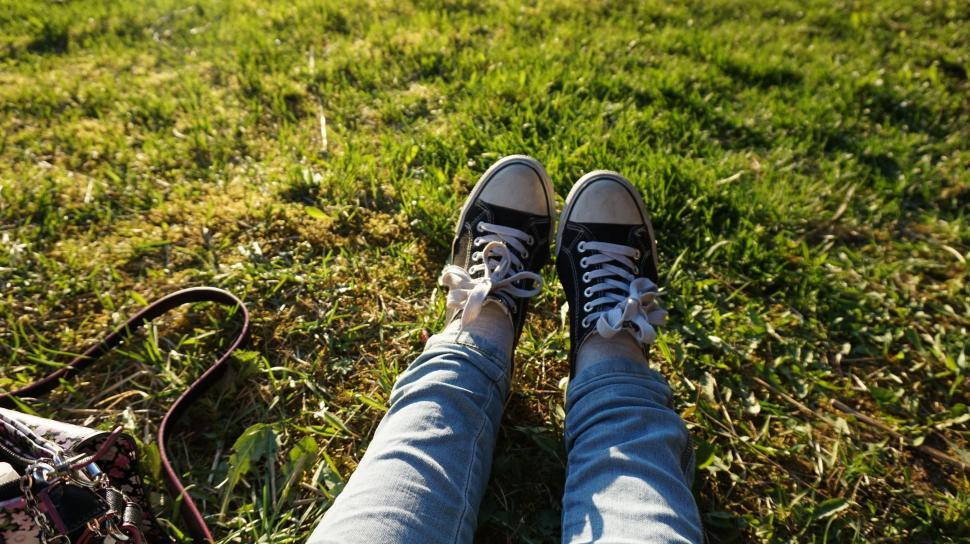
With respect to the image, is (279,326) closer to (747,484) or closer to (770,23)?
(747,484)

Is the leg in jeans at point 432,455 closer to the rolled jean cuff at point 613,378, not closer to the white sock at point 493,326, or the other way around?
the white sock at point 493,326

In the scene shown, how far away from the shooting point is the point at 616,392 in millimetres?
1400

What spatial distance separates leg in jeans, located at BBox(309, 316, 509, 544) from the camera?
43.9 inches

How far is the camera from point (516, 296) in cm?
179

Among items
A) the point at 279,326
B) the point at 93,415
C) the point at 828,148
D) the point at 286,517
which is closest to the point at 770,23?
the point at 828,148

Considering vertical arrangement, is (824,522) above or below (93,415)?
below

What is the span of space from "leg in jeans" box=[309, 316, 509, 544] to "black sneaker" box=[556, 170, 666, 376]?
0.37 meters

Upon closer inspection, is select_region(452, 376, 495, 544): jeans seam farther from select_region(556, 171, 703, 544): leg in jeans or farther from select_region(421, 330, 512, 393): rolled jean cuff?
select_region(556, 171, 703, 544): leg in jeans

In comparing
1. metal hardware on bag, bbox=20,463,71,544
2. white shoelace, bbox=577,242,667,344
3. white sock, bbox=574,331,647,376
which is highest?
metal hardware on bag, bbox=20,463,71,544

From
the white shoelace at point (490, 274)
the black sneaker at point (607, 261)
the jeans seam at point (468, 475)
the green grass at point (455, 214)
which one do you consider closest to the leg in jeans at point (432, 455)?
the jeans seam at point (468, 475)

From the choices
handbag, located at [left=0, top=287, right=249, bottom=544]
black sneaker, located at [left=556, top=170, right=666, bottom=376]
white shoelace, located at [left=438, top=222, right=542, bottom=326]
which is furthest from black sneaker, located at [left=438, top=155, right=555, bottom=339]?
handbag, located at [left=0, top=287, right=249, bottom=544]

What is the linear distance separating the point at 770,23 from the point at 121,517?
4.36 metres

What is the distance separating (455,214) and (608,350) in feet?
3.03

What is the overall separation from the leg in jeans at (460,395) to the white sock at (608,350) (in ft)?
0.75
